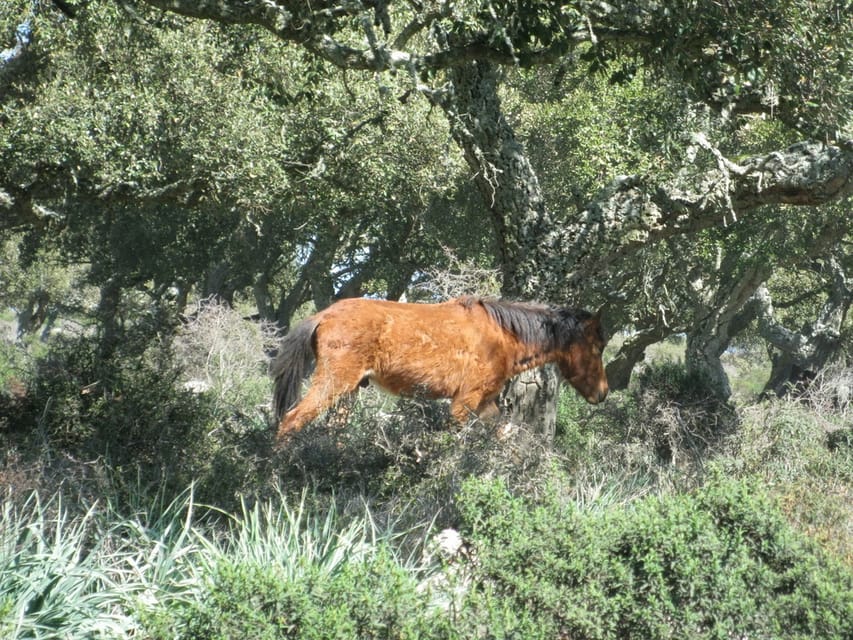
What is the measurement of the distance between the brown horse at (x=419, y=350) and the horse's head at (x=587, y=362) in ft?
0.86

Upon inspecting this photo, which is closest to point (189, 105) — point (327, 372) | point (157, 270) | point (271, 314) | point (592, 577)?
point (327, 372)

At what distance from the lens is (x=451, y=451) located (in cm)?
718

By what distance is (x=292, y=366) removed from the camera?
8.41 metres

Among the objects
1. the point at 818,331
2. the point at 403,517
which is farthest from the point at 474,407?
the point at 818,331

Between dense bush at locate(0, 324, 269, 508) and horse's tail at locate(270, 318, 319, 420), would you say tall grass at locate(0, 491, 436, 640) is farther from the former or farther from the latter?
horse's tail at locate(270, 318, 319, 420)

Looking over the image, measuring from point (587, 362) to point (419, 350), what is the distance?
1.96m

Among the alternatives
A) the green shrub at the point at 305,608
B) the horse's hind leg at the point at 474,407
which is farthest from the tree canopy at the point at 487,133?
the green shrub at the point at 305,608

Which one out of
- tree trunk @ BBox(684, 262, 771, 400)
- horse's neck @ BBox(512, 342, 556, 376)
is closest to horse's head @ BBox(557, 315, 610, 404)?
horse's neck @ BBox(512, 342, 556, 376)

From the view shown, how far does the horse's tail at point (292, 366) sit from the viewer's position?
8.40 metres

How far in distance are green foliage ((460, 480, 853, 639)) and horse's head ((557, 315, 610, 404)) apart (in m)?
4.54

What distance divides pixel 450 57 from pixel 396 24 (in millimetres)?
8654

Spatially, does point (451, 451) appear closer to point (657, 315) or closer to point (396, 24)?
point (396, 24)

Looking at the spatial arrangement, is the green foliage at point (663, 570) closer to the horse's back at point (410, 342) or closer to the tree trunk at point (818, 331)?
the horse's back at point (410, 342)

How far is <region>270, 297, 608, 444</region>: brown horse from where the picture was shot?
837 cm
